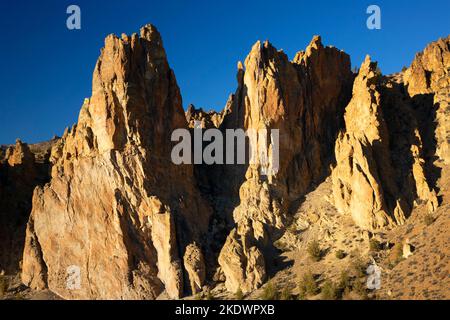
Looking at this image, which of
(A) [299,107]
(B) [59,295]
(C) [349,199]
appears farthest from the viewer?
(A) [299,107]

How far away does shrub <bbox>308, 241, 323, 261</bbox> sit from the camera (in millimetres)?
57250

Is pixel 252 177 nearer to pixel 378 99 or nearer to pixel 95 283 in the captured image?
pixel 378 99

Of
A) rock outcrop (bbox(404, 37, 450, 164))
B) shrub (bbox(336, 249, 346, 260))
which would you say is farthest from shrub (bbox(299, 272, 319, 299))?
rock outcrop (bbox(404, 37, 450, 164))

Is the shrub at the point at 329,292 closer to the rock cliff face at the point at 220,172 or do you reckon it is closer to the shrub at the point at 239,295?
the rock cliff face at the point at 220,172

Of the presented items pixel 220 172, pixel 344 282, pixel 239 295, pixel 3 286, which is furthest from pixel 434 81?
pixel 3 286

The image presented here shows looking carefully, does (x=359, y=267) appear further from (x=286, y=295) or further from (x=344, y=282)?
(x=286, y=295)

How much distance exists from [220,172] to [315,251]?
1848cm

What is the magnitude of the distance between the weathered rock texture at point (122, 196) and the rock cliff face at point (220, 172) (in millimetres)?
138

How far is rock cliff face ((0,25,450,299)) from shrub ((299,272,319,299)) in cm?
487

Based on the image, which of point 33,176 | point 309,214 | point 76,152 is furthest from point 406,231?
point 33,176

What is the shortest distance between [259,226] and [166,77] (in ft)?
67.4

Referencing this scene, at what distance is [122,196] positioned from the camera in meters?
62.5

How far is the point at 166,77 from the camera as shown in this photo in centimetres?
6800

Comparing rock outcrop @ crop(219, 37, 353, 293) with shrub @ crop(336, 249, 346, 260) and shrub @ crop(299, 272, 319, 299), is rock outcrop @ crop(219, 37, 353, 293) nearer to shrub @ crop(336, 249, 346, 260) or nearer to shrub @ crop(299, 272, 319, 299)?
shrub @ crop(299, 272, 319, 299)
